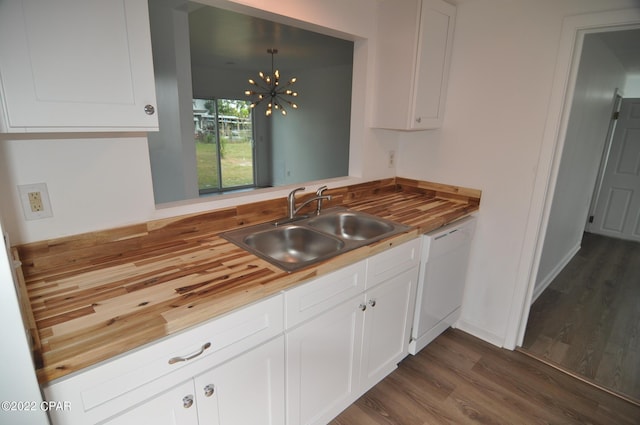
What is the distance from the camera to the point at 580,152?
3145 mm

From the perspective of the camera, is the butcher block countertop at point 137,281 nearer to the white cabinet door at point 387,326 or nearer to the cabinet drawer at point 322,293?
the cabinet drawer at point 322,293

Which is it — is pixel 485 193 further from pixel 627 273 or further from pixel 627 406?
pixel 627 273

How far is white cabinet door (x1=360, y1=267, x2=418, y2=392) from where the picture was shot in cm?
174

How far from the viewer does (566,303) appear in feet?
9.63

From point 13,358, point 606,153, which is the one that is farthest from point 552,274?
point 13,358

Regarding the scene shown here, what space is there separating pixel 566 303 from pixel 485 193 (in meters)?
1.51

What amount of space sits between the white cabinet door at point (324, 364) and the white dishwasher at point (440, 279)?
575mm

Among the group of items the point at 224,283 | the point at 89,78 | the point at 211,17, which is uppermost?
the point at 211,17

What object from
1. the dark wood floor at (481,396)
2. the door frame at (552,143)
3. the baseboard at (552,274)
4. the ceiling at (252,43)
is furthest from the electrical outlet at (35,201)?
the baseboard at (552,274)

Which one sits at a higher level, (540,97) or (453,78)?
(453,78)

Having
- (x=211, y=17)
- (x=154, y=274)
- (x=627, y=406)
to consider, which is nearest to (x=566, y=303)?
(x=627, y=406)

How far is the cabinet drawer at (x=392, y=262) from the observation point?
165cm

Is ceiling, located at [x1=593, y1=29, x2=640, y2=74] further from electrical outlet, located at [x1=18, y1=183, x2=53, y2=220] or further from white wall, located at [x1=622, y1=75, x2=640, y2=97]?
electrical outlet, located at [x1=18, y1=183, x2=53, y2=220]

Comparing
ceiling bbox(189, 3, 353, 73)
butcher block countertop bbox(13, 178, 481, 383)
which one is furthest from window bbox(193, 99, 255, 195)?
butcher block countertop bbox(13, 178, 481, 383)
